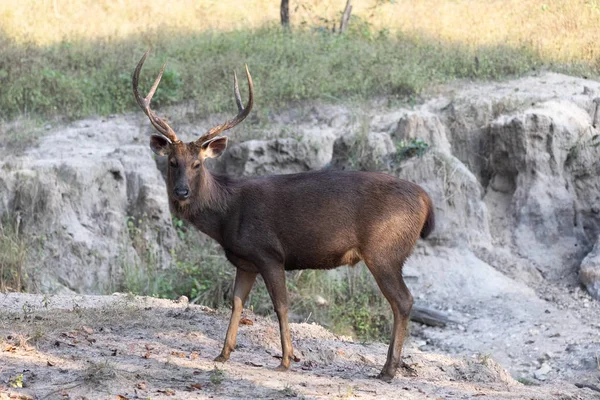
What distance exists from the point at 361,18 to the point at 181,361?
1396cm

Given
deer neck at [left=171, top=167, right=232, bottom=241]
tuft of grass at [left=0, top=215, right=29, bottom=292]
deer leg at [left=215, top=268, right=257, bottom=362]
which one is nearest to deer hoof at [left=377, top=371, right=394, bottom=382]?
deer leg at [left=215, top=268, right=257, bottom=362]

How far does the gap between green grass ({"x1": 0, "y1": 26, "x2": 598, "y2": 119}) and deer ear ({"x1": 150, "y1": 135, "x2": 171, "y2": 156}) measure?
7464mm

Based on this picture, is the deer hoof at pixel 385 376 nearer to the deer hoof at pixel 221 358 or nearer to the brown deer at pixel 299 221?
the brown deer at pixel 299 221

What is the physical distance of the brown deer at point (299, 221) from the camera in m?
8.43

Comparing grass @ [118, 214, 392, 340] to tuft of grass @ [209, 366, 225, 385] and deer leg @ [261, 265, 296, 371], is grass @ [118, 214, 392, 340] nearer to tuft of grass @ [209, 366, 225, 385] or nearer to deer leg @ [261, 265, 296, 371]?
deer leg @ [261, 265, 296, 371]

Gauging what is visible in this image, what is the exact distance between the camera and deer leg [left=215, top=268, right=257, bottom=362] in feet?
28.4

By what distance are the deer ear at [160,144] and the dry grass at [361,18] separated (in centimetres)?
1078

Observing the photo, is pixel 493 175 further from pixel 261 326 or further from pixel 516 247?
pixel 261 326

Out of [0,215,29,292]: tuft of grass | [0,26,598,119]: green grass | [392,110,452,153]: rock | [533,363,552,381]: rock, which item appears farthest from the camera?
[0,26,598,119]: green grass

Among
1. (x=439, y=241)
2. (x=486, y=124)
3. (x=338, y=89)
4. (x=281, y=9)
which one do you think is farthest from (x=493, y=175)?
(x=281, y=9)

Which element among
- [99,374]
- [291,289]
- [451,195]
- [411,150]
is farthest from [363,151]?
[99,374]

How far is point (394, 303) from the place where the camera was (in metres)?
8.41

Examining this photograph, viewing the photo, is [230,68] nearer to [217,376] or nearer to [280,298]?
[280,298]

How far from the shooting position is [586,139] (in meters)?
15.4
